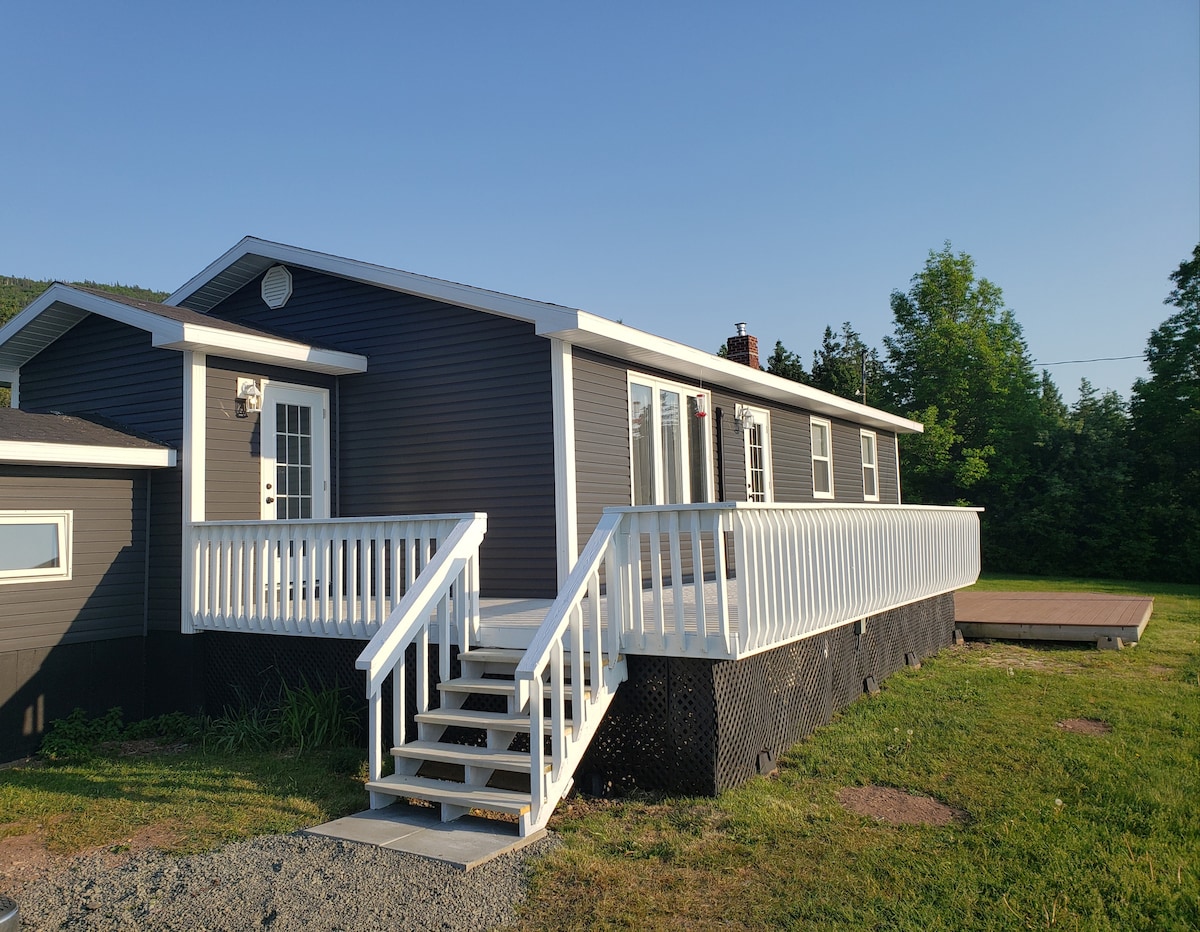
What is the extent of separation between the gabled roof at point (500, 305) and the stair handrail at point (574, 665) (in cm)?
246

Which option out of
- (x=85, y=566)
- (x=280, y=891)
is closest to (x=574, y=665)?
(x=280, y=891)

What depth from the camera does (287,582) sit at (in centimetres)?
682

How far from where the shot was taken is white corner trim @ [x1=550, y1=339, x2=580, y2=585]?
731 centimetres

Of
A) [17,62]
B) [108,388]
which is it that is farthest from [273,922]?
[17,62]

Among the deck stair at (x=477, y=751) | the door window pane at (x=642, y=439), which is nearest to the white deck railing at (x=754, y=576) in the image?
the deck stair at (x=477, y=751)

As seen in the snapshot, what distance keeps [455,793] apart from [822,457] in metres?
10.5

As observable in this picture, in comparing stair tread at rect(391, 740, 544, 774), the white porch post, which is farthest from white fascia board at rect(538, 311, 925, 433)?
stair tread at rect(391, 740, 544, 774)

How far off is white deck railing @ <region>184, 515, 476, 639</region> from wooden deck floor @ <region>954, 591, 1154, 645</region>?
7.19 m

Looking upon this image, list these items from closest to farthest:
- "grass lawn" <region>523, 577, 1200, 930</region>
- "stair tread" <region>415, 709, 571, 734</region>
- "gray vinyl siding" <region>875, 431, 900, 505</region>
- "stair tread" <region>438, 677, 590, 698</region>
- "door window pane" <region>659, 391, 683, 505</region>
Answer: "grass lawn" <region>523, 577, 1200, 930</region> < "stair tread" <region>415, 709, 571, 734</region> < "stair tread" <region>438, 677, 590, 698</region> < "door window pane" <region>659, 391, 683, 505</region> < "gray vinyl siding" <region>875, 431, 900, 505</region>

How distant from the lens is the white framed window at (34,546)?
22.2 ft

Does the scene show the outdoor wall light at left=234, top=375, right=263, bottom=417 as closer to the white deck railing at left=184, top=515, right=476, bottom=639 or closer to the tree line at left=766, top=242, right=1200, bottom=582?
the white deck railing at left=184, top=515, right=476, bottom=639

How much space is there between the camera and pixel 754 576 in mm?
5074

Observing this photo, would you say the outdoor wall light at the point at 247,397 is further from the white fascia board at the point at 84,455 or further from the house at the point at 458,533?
the white fascia board at the point at 84,455

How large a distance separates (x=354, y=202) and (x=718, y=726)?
13.9m
